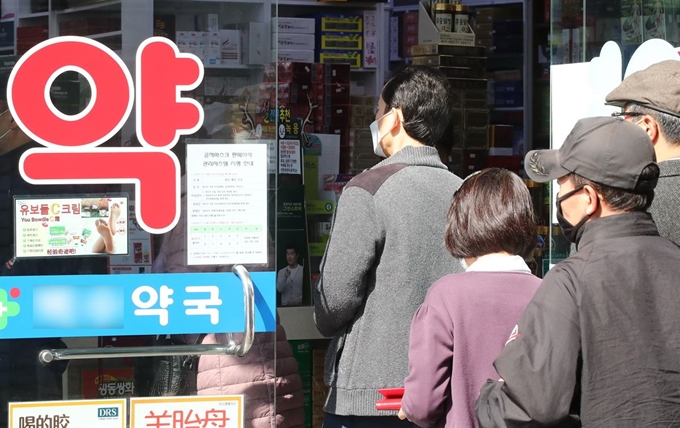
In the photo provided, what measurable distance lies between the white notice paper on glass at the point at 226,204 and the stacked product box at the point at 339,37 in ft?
13.0

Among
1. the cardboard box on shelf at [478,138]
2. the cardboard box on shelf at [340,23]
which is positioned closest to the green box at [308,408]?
the cardboard box on shelf at [478,138]

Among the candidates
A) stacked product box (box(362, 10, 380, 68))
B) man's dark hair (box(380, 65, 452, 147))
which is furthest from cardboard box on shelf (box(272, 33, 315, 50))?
man's dark hair (box(380, 65, 452, 147))

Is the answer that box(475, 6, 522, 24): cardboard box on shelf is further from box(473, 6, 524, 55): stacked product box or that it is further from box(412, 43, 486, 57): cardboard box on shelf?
box(412, 43, 486, 57): cardboard box on shelf

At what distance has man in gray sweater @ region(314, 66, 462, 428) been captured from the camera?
2664 mm

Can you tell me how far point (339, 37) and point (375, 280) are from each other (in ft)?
13.4

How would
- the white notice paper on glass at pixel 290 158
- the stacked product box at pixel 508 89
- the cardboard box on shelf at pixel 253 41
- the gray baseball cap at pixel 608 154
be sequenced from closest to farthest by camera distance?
1. the gray baseball cap at pixel 608 154
2. the cardboard box on shelf at pixel 253 41
3. the white notice paper on glass at pixel 290 158
4. the stacked product box at pixel 508 89

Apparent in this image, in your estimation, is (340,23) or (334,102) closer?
(334,102)

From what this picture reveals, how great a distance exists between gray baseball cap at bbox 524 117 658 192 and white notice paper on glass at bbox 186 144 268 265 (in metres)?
0.96

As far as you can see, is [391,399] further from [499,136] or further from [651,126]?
[499,136]

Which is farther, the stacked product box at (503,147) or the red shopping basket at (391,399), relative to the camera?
the stacked product box at (503,147)

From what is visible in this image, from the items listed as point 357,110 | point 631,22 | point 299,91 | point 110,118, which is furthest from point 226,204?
point 357,110

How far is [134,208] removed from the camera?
2.59 metres

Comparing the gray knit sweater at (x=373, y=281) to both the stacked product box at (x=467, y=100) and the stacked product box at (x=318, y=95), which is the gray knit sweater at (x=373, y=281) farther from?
the stacked product box at (x=467, y=100)

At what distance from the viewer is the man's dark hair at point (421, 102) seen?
114 inches
